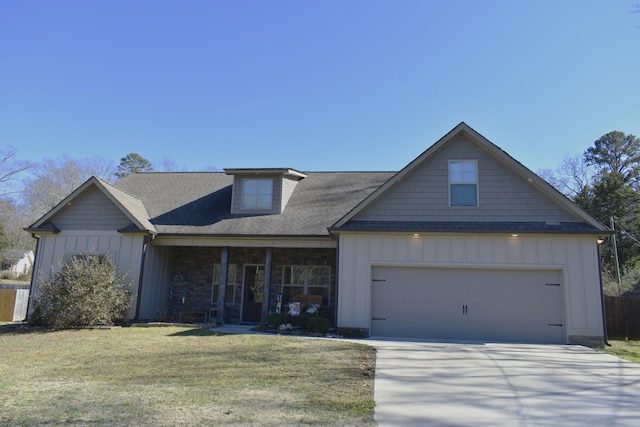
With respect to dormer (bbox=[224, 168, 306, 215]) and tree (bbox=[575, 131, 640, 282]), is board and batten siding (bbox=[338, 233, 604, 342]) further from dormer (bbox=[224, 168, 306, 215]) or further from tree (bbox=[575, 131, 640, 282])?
tree (bbox=[575, 131, 640, 282])

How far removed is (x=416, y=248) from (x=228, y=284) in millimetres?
7287

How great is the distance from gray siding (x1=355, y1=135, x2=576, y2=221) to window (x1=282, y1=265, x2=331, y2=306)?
3520mm

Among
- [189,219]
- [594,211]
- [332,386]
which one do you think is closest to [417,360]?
[332,386]

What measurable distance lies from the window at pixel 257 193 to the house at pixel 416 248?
16.9 inches

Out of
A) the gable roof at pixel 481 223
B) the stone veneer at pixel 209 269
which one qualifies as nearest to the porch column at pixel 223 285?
the stone veneer at pixel 209 269

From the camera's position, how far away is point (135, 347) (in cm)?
998

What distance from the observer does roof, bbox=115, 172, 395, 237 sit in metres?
15.0

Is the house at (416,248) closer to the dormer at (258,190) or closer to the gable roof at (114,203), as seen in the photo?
the gable roof at (114,203)

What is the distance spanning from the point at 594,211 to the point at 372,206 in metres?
25.3

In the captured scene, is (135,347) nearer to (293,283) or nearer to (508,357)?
(293,283)

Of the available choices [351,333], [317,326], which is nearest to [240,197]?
[317,326]

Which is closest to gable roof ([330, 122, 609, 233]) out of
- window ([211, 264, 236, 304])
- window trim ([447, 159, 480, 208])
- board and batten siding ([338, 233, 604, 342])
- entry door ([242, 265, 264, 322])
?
board and batten siding ([338, 233, 604, 342])

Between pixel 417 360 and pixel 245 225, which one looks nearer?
pixel 417 360

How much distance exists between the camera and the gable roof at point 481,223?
12234mm
